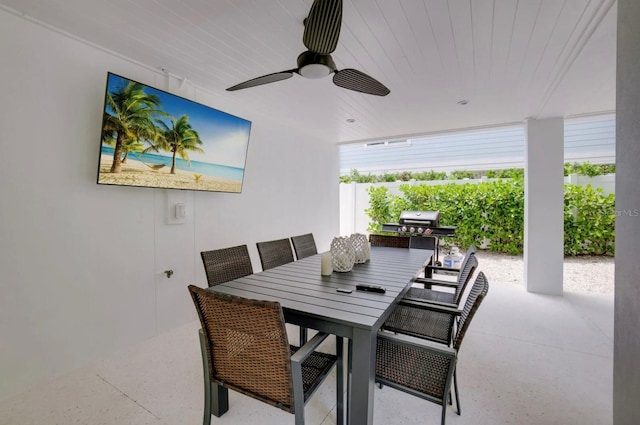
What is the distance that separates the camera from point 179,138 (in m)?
2.63

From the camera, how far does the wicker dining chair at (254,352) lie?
44.6 inches

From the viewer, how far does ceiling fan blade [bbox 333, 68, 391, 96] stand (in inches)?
73.9

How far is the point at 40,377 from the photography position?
2.00m

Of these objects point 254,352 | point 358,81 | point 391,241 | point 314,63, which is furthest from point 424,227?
point 254,352

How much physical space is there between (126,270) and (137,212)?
0.53 meters

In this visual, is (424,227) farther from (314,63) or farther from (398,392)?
(314,63)

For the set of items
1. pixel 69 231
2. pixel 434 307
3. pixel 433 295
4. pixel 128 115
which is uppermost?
pixel 128 115

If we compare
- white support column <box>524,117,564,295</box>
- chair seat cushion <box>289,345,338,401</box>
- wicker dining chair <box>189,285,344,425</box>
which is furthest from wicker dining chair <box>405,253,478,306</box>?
white support column <box>524,117,564,295</box>

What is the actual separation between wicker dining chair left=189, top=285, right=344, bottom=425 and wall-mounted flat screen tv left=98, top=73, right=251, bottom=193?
1646 millimetres

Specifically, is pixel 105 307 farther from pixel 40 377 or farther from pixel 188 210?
pixel 188 210

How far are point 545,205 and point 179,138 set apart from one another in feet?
15.3

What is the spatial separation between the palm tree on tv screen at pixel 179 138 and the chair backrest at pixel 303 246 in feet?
4.47

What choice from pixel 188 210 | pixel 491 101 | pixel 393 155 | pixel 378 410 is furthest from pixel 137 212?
pixel 393 155

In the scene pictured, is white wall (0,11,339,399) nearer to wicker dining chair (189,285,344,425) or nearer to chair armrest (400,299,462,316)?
wicker dining chair (189,285,344,425)
